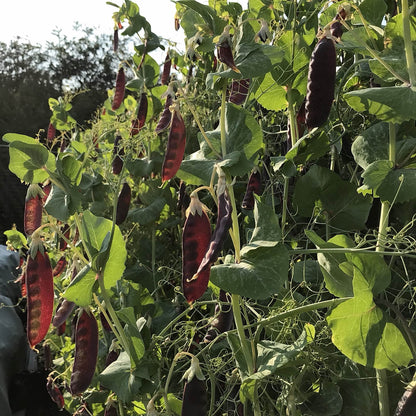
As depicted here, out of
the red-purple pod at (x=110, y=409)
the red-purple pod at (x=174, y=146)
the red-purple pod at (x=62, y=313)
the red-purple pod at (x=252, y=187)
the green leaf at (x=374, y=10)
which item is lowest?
the red-purple pod at (x=110, y=409)

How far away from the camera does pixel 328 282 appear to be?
0.82 metres

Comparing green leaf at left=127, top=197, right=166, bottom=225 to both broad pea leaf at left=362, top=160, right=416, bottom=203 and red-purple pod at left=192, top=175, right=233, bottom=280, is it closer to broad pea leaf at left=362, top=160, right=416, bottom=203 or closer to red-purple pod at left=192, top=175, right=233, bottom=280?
broad pea leaf at left=362, top=160, right=416, bottom=203

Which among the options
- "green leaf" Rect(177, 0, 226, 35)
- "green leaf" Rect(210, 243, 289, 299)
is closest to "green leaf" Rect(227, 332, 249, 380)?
"green leaf" Rect(210, 243, 289, 299)

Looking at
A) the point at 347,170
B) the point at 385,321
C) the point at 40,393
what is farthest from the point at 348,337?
the point at 40,393

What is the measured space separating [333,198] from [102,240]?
0.45m

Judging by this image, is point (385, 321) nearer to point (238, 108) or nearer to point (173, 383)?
point (238, 108)

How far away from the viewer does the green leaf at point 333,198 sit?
1.08 metres

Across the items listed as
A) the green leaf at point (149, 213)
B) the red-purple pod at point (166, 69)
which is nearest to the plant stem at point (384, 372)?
the green leaf at point (149, 213)

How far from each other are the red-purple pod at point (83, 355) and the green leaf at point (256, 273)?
0.33m

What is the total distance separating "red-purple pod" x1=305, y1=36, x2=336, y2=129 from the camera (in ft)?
2.51

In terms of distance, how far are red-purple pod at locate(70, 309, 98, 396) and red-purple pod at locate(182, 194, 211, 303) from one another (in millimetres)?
313

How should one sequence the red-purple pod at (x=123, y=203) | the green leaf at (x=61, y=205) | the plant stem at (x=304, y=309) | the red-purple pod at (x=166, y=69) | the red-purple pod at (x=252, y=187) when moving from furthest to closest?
the red-purple pod at (x=166, y=69), the red-purple pod at (x=123, y=203), the red-purple pod at (x=252, y=187), the green leaf at (x=61, y=205), the plant stem at (x=304, y=309)

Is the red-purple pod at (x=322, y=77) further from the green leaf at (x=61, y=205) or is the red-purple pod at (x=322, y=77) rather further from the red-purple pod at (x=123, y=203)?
the red-purple pod at (x=123, y=203)

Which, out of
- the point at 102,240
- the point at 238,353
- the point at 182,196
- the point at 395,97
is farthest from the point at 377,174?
the point at 182,196
